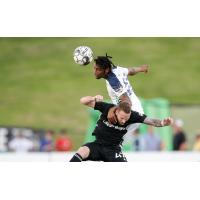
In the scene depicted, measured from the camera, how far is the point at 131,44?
2875 centimetres

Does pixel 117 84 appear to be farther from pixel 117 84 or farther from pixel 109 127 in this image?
pixel 109 127

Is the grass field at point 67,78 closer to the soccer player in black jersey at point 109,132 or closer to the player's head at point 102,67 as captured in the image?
the player's head at point 102,67

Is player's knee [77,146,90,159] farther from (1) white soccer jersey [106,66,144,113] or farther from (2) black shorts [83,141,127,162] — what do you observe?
(1) white soccer jersey [106,66,144,113]

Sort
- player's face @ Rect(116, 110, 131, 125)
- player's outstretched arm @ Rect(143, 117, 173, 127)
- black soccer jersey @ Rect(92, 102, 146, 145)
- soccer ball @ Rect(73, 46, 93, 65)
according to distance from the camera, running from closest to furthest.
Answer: player's outstretched arm @ Rect(143, 117, 173, 127) < player's face @ Rect(116, 110, 131, 125) < black soccer jersey @ Rect(92, 102, 146, 145) < soccer ball @ Rect(73, 46, 93, 65)

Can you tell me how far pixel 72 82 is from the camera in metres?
27.0

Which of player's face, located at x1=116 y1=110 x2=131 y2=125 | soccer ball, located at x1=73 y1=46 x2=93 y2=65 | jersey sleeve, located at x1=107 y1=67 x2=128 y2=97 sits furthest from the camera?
soccer ball, located at x1=73 y1=46 x2=93 y2=65

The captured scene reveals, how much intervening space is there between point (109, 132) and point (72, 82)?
1420 cm

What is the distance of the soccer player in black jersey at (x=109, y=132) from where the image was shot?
41.8 feet

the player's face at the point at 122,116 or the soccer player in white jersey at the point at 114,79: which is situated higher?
the soccer player in white jersey at the point at 114,79

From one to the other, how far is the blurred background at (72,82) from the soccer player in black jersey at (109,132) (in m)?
9.85

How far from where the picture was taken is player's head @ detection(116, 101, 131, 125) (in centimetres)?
1270

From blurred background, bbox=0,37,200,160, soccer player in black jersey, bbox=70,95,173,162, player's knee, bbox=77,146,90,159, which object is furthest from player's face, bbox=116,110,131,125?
blurred background, bbox=0,37,200,160

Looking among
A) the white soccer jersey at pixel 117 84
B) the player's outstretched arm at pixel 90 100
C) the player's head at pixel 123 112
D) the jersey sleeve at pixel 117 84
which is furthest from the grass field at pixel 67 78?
the player's outstretched arm at pixel 90 100

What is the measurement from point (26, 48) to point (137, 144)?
7960mm
